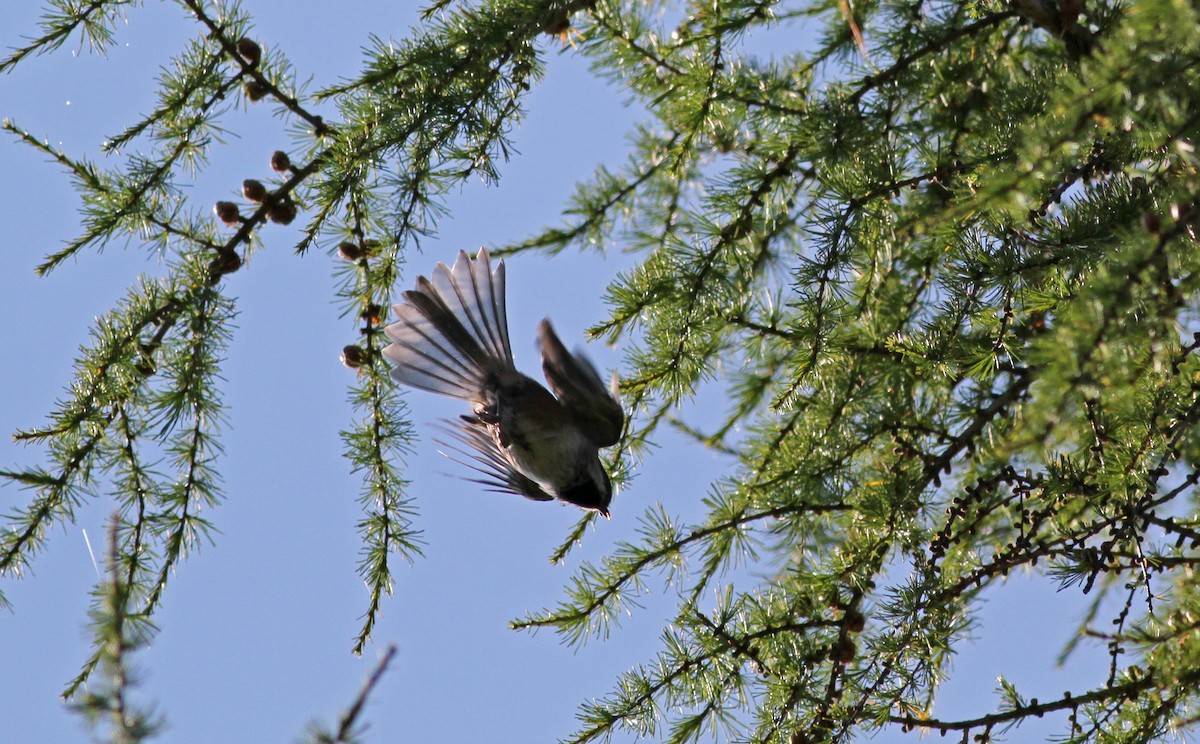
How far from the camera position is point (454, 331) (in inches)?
123

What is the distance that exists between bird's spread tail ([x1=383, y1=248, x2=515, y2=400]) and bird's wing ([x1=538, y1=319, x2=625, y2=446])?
379 mm

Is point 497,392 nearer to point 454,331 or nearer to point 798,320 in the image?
point 454,331

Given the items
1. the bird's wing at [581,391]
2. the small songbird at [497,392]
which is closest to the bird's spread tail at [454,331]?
the small songbird at [497,392]

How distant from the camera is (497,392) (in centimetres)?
323

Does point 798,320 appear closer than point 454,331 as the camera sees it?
Yes

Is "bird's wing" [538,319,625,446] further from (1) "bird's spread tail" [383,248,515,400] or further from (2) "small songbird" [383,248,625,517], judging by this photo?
(1) "bird's spread tail" [383,248,515,400]

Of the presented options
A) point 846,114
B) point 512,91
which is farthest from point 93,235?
point 846,114

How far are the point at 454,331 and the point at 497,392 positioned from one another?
0.86 feet

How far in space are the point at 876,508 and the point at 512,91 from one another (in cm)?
131

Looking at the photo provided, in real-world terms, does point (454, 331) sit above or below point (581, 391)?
above

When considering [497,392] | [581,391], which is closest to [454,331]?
[497,392]

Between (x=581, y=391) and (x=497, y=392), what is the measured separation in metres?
0.48

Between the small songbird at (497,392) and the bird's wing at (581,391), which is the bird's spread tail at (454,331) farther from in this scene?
the bird's wing at (581,391)

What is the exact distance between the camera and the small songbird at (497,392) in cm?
295
